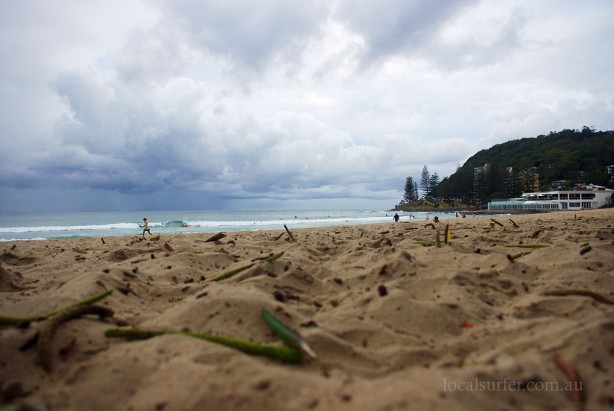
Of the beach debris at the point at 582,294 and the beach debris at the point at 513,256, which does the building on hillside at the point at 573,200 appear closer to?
the beach debris at the point at 513,256

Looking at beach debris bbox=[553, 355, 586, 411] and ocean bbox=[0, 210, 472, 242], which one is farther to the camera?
ocean bbox=[0, 210, 472, 242]

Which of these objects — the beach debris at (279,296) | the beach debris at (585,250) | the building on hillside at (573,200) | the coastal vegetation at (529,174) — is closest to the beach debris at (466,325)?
the beach debris at (279,296)

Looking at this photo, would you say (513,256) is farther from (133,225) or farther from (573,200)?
(573,200)

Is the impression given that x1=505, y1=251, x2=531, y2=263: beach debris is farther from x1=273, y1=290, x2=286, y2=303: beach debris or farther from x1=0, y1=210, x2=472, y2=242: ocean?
x1=0, y1=210, x2=472, y2=242: ocean

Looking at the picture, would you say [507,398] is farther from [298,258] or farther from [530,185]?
[530,185]

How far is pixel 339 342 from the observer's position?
5.91ft

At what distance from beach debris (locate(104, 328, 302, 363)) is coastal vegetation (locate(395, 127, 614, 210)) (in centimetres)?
9215

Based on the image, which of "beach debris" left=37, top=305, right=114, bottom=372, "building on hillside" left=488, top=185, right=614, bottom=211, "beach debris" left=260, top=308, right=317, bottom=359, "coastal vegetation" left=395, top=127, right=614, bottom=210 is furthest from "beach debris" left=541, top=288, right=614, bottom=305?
"coastal vegetation" left=395, top=127, right=614, bottom=210

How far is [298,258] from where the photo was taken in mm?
4020

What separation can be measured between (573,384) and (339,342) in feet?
3.25

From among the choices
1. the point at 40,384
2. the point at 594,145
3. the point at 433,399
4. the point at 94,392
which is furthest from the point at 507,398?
the point at 594,145

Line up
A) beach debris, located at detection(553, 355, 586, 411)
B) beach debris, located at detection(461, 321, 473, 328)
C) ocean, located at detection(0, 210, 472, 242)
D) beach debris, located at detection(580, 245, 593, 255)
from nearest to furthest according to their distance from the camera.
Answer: beach debris, located at detection(553, 355, 586, 411) → beach debris, located at detection(461, 321, 473, 328) → beach debris, located at detection(580, 245, 593, 255) → ocean, located at detection(0, 210, 472, 242)

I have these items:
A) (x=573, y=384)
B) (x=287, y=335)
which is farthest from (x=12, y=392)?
(x=573, y=384)

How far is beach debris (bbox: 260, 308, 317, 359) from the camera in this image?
164cm
